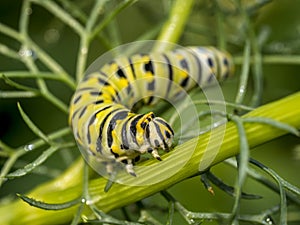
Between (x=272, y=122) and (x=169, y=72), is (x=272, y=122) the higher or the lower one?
the lower one

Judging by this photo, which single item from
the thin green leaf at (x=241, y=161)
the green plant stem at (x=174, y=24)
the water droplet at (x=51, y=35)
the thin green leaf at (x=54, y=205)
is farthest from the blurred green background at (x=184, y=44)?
the thin green leaf at (x=241, y=161)

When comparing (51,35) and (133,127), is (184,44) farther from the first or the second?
(133,127)

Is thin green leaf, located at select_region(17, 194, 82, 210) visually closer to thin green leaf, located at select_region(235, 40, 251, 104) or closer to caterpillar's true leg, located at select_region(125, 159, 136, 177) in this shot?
caterpillar's true leg, located at select_region(125, 159, 136, 177)

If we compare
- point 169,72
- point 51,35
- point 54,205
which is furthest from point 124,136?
point 51,35

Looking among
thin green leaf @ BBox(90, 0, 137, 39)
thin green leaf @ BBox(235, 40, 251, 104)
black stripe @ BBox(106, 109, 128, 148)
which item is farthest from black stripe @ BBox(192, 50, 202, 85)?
black stripe @ BBox(106, 109, 128, 148)

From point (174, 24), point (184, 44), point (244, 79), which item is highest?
point (184, 44)

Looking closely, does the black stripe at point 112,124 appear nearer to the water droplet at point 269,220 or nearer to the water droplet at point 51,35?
the water droplet at point 269,220

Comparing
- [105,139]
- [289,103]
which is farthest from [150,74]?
[289,103]

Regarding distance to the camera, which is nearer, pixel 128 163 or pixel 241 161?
pixel 241 161
